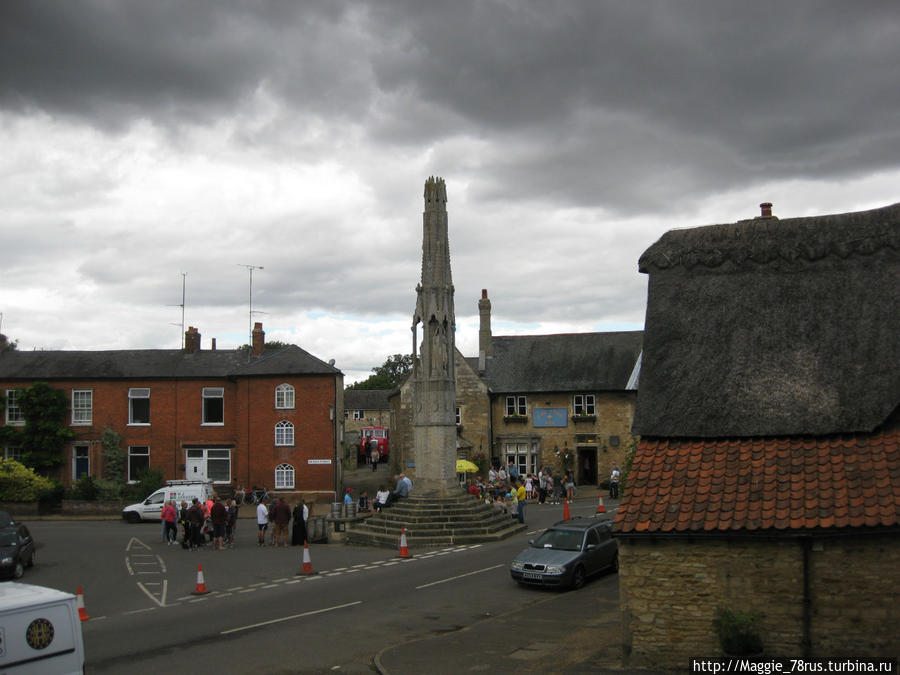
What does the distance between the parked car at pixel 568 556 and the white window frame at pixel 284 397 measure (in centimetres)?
2321

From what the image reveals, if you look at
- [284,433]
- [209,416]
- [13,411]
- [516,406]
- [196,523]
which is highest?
[13,411]

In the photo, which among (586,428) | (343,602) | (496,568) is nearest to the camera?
(343,602)

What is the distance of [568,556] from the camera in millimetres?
17641

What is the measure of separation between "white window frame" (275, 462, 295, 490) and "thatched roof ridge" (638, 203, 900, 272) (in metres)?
28.2

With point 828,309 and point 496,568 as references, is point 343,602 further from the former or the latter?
point 828,309

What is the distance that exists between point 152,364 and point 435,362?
20629 millimetres

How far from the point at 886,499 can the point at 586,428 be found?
34835mm

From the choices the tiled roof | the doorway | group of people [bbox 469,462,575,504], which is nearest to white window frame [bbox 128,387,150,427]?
group of people [bbox 469,462,575,504]

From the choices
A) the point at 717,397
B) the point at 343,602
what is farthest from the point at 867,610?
the point at 343,602

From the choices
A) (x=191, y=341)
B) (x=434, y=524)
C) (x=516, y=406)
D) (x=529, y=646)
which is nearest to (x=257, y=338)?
(x=191, y=341)

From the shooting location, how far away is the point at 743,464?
11703mm

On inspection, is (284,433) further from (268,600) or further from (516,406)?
(268,600)

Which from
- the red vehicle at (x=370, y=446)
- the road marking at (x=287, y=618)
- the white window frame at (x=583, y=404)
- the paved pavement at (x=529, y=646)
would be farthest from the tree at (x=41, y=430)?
the paved pavement at (x=529, y=646)

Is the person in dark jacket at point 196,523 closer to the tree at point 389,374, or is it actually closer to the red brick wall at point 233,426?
the red brick wall at point 233,426
